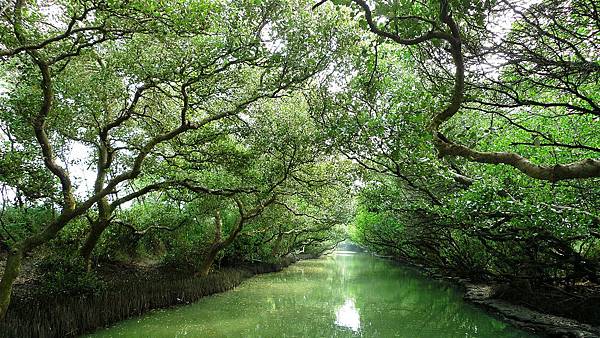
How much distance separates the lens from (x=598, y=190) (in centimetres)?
616

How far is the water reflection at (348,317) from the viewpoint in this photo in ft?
29.9

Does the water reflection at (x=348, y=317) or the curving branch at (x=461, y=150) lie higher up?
the curving branch at (x=461, y=150)

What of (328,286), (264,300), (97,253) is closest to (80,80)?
(97,253)

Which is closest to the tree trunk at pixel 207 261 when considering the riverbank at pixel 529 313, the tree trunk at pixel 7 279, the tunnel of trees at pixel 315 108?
the tunnel of trees at pixel 315 108

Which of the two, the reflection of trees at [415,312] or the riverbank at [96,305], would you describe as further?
the reflection of trees at [415,312]

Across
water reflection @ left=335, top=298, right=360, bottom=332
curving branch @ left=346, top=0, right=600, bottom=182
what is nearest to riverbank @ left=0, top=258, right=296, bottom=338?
water reflection @ left=335, top=298, right=360, bottom=332

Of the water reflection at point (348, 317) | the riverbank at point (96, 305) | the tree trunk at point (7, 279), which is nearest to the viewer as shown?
the tree trunk at point (7, 279)

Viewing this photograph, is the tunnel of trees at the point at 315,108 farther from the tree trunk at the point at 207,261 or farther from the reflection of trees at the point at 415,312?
the tree trunk at the point at 207,261

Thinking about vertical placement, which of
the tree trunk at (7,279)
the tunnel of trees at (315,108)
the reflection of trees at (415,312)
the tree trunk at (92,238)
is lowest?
the reflection of trees at (415,312)

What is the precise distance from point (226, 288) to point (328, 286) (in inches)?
193

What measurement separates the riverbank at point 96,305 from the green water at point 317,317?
30 centimetres

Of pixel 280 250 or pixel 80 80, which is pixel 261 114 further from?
pixel 280 250

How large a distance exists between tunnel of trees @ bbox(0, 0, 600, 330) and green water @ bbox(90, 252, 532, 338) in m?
1.78

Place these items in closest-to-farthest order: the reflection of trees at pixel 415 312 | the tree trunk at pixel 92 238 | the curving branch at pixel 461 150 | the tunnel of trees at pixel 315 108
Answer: the curving branch at pixel 461 150, the tunnel of trees at pixel 315 108, the reflection of trees at pixel 415 312, the tree trunk at pixel 92 238
